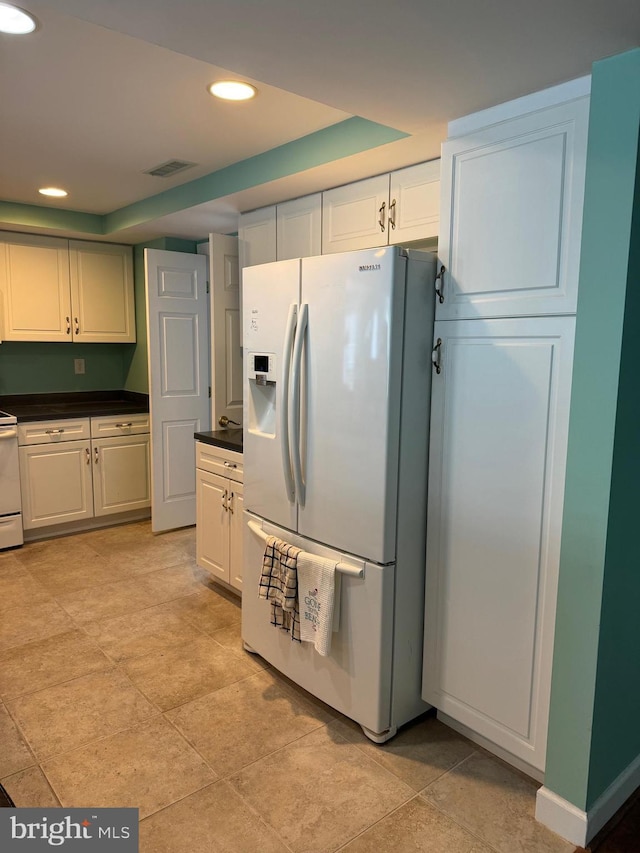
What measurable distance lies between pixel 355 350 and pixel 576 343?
0.72 m

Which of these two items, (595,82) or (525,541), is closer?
(595,82)

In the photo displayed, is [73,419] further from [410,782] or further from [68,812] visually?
[410,782]

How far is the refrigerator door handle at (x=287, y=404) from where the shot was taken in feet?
7.49

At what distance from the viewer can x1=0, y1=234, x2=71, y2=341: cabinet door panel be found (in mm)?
4266

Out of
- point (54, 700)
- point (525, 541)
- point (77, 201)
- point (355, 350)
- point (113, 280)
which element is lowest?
point (54, 700)

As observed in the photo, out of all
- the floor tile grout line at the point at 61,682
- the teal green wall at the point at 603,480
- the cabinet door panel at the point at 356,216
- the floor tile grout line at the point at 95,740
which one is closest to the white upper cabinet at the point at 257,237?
the cabinet door panel at the point at 356,216

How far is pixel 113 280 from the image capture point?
188 inches

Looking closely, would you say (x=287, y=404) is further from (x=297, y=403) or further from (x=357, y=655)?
(x=357, y=655)

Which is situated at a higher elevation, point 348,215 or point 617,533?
point 348,215

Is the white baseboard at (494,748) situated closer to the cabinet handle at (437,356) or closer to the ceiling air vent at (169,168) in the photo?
the cabinet handle at (437,356)

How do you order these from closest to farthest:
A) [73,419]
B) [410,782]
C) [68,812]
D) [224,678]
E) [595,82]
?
[595,82]
[68,812]
[410,782]
[224,678]
[73,419]

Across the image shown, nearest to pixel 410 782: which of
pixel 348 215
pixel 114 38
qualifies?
pixel 348 215

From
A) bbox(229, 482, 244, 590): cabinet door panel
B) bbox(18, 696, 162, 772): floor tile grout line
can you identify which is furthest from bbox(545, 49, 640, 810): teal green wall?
bbox(229, 482, 244, 590): cabinet door panel

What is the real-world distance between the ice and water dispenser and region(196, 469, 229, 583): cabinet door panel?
71 centimetres
